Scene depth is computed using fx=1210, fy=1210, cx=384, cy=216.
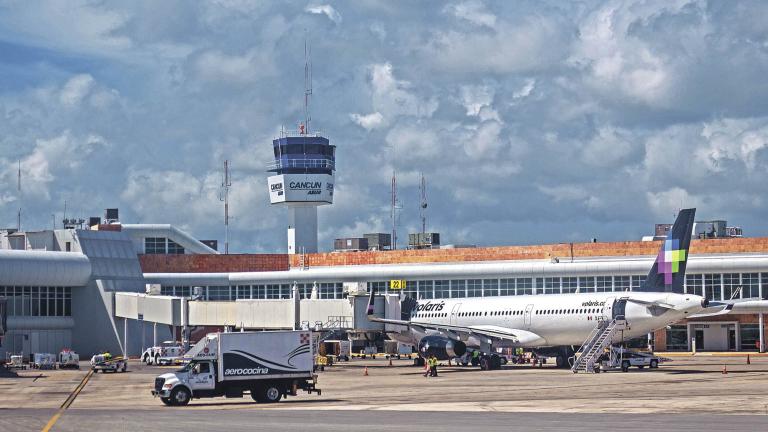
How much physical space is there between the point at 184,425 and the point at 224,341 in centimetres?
1223

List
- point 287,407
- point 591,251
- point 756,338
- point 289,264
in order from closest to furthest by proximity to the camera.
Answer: point 287,407
point 756,338
point 591,251
point 289,264

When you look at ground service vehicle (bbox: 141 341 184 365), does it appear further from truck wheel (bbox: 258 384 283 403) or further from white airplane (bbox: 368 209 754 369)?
truck wheel (bbox: 258 384 283 403)

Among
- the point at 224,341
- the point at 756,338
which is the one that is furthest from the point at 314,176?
the point at 224,341

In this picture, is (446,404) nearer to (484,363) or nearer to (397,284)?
(484,363)

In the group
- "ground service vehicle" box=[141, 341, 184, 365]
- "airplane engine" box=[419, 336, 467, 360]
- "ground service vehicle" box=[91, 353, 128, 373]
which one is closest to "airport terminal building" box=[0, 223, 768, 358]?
"ground service vehicle" box=[141, 341, 184, 365]

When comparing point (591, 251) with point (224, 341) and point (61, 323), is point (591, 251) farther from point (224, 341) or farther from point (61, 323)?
point (224, 341)

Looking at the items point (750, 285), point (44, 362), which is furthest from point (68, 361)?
point (750, 285)

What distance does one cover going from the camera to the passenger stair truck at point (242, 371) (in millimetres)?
52219

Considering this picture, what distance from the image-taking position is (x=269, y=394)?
53094 mm

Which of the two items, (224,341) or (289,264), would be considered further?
(289,264)

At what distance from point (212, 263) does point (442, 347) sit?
2438 inches

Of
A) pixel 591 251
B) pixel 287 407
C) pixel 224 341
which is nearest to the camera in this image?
pixel 287 407

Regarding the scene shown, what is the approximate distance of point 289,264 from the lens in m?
144

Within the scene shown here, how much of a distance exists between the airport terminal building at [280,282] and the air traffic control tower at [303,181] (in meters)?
38.1
